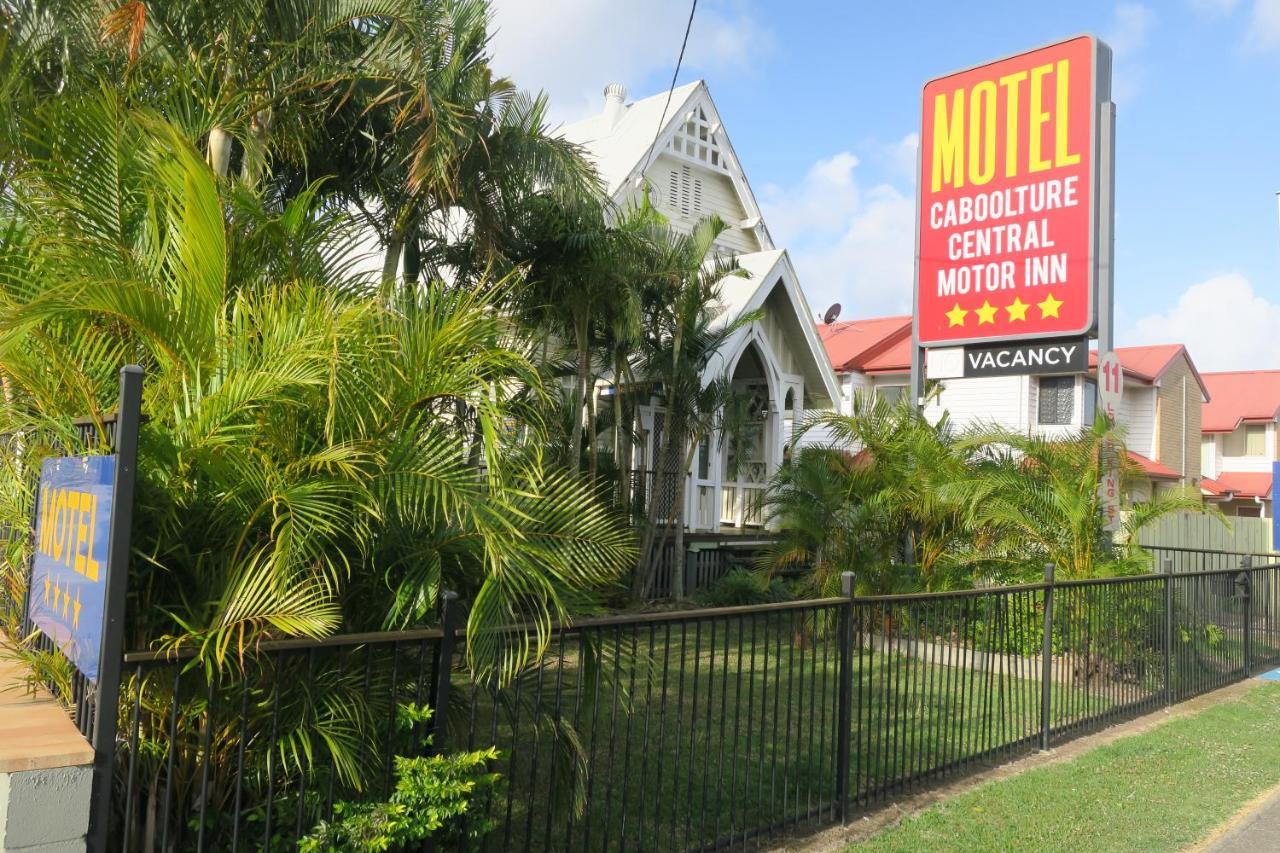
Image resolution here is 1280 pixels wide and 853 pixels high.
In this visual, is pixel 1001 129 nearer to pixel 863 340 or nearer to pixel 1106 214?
pixel 1106 214

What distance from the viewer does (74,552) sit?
10.5ft

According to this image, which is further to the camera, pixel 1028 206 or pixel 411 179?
pixel 1028 206

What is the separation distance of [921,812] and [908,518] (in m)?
6.75

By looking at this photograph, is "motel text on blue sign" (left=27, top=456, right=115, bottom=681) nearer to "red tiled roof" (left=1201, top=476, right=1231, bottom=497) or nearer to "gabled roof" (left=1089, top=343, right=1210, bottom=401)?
"gabled roof" (left=1089, top=343, right=1210, bottom=401)

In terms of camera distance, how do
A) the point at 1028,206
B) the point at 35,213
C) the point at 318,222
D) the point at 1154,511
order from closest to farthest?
1. the point at 35,213
2. the point at 318,222
3. the point at 1154,511
4. the point at 1028,206

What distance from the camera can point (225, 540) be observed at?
3.74 m

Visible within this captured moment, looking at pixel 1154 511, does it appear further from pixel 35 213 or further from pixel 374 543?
pixel 35 213

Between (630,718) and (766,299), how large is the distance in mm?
15042

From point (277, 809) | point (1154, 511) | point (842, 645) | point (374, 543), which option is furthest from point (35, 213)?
point (1154, 511)

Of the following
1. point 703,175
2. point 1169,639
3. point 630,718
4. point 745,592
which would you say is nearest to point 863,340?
point 703,175

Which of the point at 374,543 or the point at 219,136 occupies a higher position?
the point at 219,136

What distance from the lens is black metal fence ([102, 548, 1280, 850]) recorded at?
3.63m

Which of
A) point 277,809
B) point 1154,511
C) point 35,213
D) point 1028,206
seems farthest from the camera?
point 1028,206

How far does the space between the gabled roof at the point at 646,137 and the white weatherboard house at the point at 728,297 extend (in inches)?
1.0
